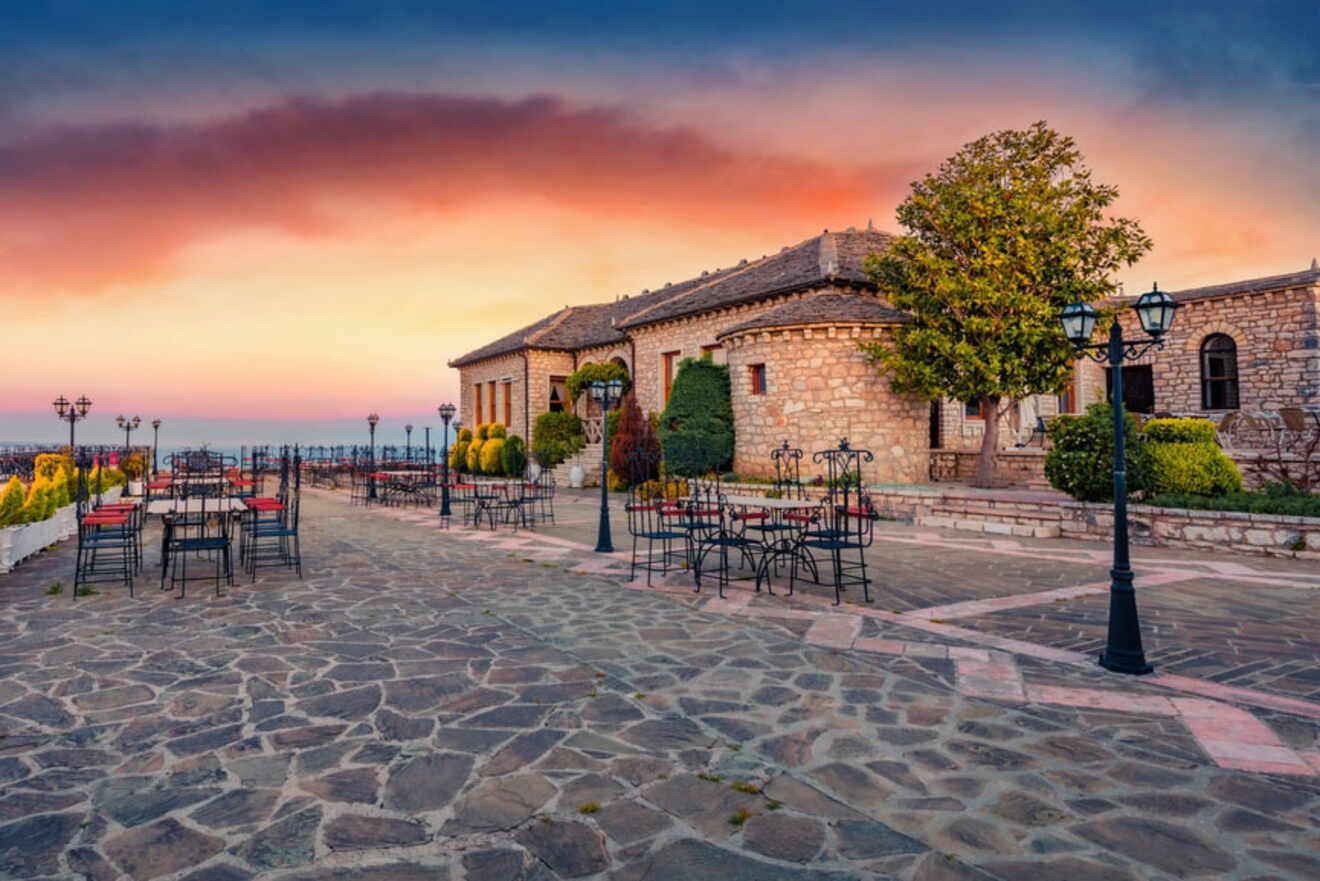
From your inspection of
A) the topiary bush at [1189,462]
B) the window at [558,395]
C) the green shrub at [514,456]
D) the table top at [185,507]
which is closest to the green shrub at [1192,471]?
the topiary bush at [1189,462]

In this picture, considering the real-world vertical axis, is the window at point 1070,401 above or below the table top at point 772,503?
above

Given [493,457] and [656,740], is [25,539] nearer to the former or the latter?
[656,740]

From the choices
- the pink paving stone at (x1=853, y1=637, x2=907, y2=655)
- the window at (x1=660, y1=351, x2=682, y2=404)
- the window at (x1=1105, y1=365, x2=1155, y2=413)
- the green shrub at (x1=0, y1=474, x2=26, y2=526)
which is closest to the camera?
the pink paving stone at (x1=853, y1=637, x2=907, y2=655)

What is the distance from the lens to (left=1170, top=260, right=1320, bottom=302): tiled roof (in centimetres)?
1686

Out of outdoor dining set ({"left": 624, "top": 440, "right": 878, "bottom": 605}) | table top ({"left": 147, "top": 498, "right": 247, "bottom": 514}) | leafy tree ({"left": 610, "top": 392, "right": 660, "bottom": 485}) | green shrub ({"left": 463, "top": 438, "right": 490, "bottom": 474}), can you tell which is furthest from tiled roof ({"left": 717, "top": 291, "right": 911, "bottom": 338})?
green shrub ({"left": 463, "top": 438, "right": 490, "bottom": 474})

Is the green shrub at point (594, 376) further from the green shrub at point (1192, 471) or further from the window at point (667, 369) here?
the green shrub at point (1192, 471)

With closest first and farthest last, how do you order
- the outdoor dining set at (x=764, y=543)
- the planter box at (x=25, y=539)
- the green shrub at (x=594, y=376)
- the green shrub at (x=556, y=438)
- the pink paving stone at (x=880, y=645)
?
the pink paving stone at (x=880, y=645) < the outdoor dining set at (x=764, y=543) < the planter box at (x=25, y=539) < the green shrub at (x=594, y=376) < the green shrub at (x=556, y=438)

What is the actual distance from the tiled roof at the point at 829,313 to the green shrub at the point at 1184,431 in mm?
5744

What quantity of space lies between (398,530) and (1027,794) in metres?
11.9

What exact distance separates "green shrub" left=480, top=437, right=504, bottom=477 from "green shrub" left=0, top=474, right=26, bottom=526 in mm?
18572

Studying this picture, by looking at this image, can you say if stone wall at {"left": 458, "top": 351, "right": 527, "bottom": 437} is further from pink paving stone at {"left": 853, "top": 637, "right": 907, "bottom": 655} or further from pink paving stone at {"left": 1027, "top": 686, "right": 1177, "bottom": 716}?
pink paving stone at {"left": 1027, "top": 686, "right": 1177, "bottom": 716}

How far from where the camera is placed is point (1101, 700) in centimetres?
409

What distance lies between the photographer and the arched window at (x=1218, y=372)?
18.8 meters

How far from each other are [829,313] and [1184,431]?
7244 millimetres
